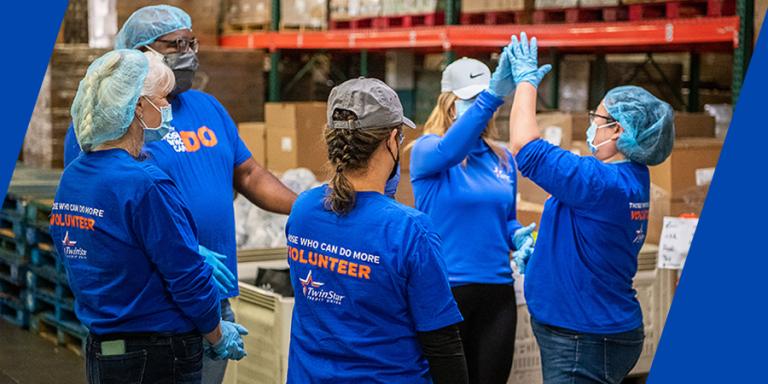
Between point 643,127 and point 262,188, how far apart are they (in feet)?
4.43

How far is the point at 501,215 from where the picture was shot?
172 inches

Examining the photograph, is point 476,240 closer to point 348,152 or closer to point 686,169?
point 348,152

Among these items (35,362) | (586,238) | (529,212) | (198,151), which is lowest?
(35,362)

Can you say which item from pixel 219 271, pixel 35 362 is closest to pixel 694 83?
pixel 35 362

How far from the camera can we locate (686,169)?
5.57m

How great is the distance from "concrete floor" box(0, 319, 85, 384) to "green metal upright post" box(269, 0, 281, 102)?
146 inches

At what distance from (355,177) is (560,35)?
473 cm

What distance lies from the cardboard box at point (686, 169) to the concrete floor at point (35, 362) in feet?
11.8

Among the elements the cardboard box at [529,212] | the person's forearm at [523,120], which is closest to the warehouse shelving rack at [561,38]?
the cardboard box at [529,212]

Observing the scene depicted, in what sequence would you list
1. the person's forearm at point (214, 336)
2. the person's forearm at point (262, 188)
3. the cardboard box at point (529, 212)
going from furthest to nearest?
the cardboard box at point (529, 212), the person's forearm at point (262, 188), the person's forearm at point (214, 336)

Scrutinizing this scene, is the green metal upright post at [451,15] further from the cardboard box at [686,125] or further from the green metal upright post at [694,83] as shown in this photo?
the cardboard box at [686,125]

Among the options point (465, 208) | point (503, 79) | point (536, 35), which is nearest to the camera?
point (503, 79)

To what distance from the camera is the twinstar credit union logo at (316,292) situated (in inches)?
107

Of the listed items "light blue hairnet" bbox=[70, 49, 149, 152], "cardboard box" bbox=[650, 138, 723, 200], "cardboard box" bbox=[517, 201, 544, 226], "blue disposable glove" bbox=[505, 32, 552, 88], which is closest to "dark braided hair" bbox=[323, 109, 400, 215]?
"light blue hairnet" bbox=[70, 49, 149, 152]
